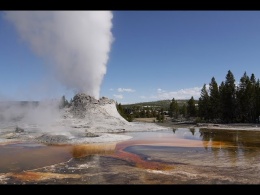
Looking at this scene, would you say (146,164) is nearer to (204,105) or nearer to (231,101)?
(231,101)

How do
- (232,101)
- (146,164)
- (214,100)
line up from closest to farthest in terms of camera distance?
(146,164) < (232,101) < (214,100)

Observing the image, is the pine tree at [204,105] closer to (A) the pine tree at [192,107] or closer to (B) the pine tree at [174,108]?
(A) the pine tree at [192,107]

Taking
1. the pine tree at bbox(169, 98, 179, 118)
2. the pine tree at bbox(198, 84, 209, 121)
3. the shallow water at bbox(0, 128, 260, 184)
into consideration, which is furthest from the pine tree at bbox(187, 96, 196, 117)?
the shallow water at bbox(0, 128, 260, 184)

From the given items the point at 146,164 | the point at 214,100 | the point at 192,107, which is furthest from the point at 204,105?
the point at 146,164

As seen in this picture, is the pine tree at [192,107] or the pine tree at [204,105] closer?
the pine tree at [204,105]

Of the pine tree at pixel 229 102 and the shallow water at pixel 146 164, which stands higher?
the pine tree at pixel 229 102

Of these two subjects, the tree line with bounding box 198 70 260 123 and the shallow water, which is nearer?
the shallow water

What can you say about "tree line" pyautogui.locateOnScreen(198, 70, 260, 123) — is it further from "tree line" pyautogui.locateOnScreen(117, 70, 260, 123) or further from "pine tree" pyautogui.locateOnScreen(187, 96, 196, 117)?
"pine tree" pyautogui.locateOnScreen(187, 96, 196, 117)

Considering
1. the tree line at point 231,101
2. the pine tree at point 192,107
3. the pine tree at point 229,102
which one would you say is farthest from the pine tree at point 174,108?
the pine tree at point 229,102

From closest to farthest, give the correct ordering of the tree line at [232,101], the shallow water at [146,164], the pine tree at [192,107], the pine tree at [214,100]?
the shallow water at [146,164], the tree line at [232,101], the pine tree at [214,100], the pine tree at [192,107]

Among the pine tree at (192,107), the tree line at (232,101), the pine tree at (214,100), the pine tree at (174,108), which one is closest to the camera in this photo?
the tree line at (232,101)

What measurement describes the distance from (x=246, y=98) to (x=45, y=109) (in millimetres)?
41221

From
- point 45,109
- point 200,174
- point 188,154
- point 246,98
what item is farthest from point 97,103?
point 200,174

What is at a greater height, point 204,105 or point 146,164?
point 204,105
